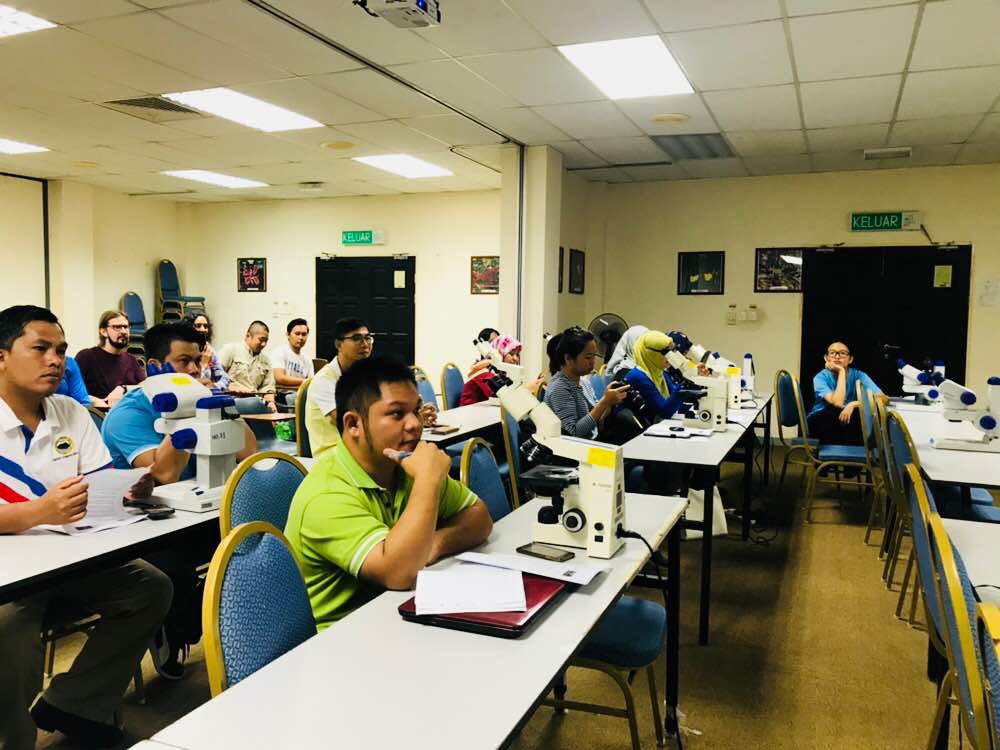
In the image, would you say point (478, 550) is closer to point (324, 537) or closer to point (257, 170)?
point (324, 537)

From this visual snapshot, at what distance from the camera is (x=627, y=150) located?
6.65 metres

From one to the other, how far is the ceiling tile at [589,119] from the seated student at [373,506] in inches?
154

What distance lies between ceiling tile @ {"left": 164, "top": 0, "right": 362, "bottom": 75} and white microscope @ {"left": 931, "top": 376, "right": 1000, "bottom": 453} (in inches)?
145

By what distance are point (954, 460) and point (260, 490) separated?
2884 millimetres

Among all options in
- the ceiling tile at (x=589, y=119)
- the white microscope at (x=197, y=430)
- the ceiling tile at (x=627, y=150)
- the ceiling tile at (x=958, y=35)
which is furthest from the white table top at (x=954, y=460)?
the ceiling tile at (x=627, y=150)

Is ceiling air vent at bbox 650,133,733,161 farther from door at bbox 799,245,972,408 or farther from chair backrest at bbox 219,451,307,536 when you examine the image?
chair backrest at bbox 219,451,307,536

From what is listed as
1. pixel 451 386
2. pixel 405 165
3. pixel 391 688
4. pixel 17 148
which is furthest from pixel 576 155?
pixel 391 688

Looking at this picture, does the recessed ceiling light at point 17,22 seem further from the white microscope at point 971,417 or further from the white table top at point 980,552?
the white microscope at point 971,417

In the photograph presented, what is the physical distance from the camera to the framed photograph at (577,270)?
7789 mm

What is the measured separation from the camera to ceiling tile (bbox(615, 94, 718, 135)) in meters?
5.11

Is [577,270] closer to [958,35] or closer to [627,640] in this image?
[958,35]

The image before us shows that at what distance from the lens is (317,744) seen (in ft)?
3.60

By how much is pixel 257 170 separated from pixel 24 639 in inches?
253

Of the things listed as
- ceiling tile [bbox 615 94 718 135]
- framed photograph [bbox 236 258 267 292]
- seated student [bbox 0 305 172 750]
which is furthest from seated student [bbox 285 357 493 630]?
framed photograph [bbox 236 258 267 292]
